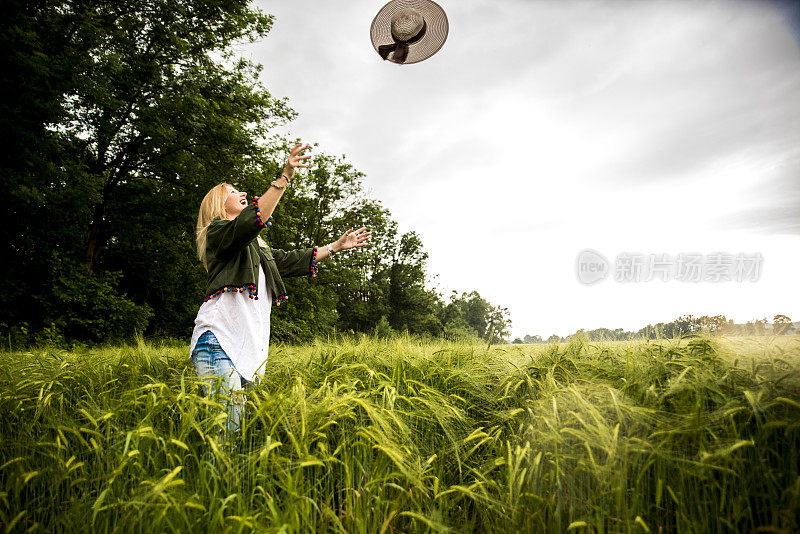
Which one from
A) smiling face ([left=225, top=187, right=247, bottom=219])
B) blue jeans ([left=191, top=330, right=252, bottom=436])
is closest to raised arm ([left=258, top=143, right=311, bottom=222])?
smiling face ([left=225, top=187, right=247, bottom=219])

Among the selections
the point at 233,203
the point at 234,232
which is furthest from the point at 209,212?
the point at 234,232

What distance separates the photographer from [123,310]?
10.5 meters

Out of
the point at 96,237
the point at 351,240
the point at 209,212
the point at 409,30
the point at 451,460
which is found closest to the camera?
the point at 451,460

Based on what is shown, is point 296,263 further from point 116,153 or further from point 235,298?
point 116,153

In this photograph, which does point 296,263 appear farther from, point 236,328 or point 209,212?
point 236,328

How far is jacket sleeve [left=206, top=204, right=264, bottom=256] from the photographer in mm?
2328

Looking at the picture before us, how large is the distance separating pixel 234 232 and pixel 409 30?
241 cm

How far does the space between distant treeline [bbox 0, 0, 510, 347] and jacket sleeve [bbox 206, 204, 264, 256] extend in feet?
28.7

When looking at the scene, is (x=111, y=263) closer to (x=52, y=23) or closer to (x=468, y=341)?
(x=52, y=23)

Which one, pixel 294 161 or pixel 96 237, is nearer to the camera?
pixel 294 161

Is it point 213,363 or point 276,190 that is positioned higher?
point 276,190

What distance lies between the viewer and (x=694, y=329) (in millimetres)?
2990

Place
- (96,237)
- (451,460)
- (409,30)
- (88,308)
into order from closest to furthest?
1. (451,460)
2. (409,30)
3. (88,308)
4. (96,237)

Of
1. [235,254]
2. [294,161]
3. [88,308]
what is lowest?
[88,308]
